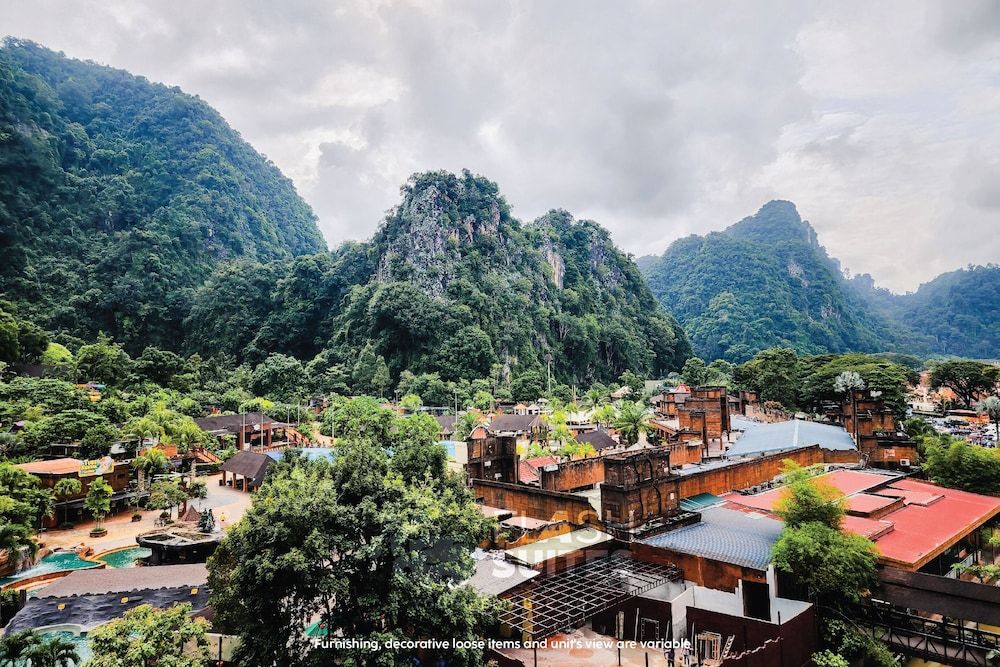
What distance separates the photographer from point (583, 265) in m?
105

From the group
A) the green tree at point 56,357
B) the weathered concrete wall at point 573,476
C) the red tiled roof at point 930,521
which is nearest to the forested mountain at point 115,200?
the green tree at point 56,357

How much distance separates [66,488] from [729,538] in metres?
→ 26.2

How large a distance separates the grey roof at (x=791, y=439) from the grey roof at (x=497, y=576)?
18770 millimetres

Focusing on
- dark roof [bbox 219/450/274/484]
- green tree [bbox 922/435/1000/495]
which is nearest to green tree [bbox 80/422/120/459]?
dark roof [bbox 219/450/274/484]

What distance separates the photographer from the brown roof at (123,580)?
46.9 ft

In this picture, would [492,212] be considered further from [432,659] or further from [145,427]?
[432,659]

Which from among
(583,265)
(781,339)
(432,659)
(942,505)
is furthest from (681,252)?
(432,659)

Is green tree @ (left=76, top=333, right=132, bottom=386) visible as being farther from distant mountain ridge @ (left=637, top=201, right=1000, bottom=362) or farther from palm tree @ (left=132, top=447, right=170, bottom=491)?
distant mountain ridge @ (left=637, top=201, right=1000, bottom=362)

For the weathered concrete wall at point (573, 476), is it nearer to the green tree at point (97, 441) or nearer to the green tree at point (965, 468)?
the green tree at point (965, 468)

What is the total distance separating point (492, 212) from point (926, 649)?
8153 cm

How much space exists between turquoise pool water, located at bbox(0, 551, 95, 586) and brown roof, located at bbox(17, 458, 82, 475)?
5.16 meters

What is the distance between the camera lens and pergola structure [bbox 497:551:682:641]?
1221 centimetres

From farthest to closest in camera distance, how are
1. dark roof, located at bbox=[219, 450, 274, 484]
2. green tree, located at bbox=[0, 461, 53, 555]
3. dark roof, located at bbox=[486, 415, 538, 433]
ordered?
dark roof, located at bbox=[486, 415, 538, 433] → dark roof, located at bbox=[219, 450, 274, 484] → green tree, located at bbox=[0, 461, 53, 555]

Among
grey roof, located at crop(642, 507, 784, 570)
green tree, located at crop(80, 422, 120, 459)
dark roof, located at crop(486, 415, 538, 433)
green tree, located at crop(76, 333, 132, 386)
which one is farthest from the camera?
dark roof, located at crop(486, 415, 538, 433)
